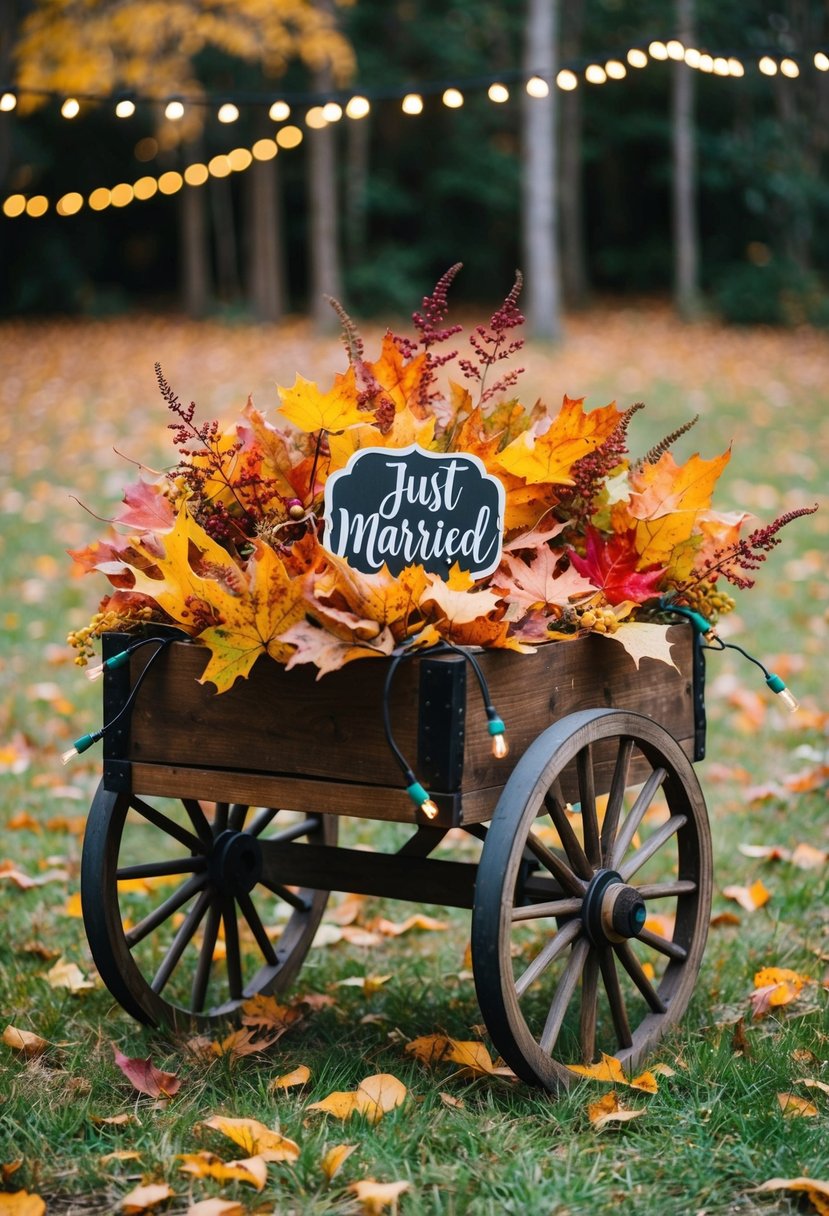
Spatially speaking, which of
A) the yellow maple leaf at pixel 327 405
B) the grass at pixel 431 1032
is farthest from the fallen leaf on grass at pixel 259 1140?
the yellow maple leaf at pixel 327 405

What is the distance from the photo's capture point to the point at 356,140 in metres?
23.0

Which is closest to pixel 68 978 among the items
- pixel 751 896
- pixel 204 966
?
pixel 204 966

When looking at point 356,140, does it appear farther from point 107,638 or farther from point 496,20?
point 107,638

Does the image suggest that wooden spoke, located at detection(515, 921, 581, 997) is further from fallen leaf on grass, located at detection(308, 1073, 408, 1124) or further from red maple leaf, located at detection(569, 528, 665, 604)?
red maple leaf, located at detection(569, 528, 665, 604)

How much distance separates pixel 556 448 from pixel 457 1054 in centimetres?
110

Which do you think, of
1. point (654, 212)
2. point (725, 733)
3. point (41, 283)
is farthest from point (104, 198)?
point (654, 212)

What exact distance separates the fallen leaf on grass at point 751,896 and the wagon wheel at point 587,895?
0.59 metres

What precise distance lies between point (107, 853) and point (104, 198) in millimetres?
3875

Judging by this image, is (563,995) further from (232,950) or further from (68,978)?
(68,978)

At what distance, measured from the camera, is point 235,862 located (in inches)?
111

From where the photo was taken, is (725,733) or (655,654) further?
(725,733)

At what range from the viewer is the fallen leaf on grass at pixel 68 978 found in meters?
2.94

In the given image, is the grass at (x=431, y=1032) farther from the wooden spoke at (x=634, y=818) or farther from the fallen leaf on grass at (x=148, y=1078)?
the wooden spoke at (x=634, y=818)

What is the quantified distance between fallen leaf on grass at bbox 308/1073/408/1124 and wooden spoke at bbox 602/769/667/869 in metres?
0.54
